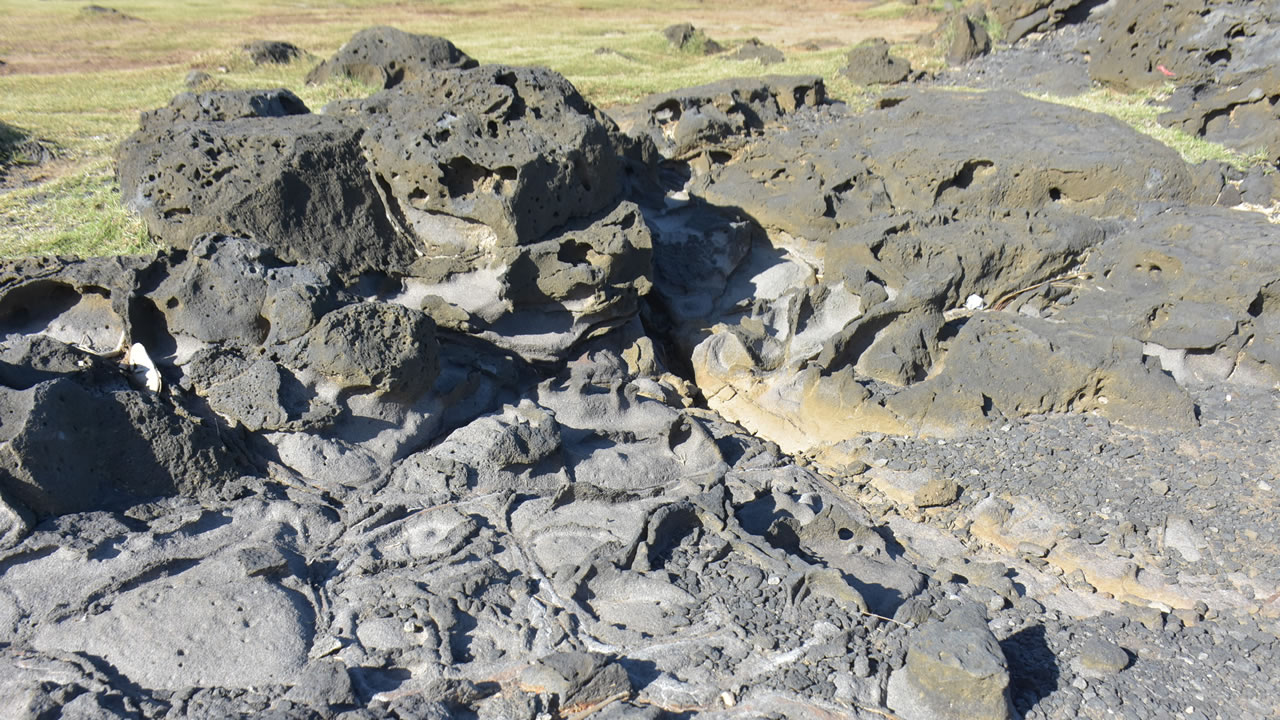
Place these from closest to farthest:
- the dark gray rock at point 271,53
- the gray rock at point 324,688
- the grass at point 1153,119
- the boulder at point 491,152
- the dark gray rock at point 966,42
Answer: the gray rock at point 324,688 < the boulder at point 491,152 < the grass at point 1153,119 < the dark gray rock at point 966,42 < the dark gray rock at point 271,53

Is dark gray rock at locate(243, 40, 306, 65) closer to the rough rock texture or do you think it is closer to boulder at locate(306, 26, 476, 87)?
boulder at locate(306, 26, 476, 87)

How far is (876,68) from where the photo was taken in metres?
12.9

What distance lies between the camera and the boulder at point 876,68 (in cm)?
1283

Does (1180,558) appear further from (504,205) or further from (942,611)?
(504,205)

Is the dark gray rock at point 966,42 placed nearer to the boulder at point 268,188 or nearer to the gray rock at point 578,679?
the boulder at point 268,188

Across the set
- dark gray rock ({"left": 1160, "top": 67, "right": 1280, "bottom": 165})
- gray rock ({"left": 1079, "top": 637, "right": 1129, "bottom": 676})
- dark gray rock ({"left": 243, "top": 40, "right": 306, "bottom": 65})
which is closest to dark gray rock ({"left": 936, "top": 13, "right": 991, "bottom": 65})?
dark gray rock ({"left": 1160, "top": 67, "right": 1280, "bottom": 165})

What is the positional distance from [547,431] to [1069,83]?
9.85 m

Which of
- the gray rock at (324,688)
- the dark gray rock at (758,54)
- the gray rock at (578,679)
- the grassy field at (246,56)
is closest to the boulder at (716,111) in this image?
the grassy field at (246,56)

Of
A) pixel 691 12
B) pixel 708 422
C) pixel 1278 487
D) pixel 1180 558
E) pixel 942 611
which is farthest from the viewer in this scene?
pixel 691 12

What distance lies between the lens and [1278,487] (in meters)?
5.32

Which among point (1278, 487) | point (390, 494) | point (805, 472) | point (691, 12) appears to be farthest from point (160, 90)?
point (691, 12)

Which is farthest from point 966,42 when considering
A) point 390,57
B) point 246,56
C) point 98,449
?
point 98,449

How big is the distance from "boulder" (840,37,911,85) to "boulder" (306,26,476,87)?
5283mm

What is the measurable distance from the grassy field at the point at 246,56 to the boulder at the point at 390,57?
29 centimetres
